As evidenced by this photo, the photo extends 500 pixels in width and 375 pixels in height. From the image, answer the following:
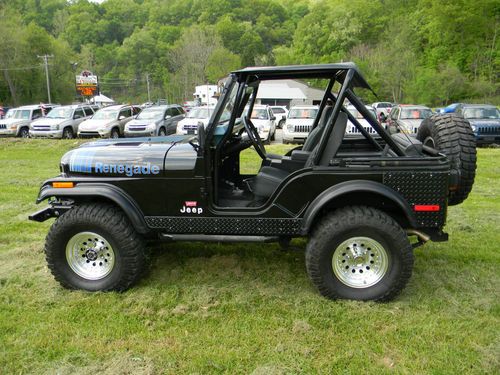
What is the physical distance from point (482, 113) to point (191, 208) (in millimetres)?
15736

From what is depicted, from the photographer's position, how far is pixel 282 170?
13.8 feet

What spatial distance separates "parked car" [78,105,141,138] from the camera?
1772 centimetres

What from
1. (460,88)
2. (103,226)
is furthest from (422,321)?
(460,88)

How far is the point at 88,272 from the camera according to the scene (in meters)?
3.98

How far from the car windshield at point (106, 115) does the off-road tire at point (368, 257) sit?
1673cm

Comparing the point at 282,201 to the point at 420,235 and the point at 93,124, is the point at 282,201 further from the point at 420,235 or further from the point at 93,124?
the point at 93,124

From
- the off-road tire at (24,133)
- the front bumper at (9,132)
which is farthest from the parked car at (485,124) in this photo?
the front bumper at (9,132)

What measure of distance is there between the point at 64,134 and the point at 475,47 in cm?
5295

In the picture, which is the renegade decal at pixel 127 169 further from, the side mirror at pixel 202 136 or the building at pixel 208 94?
the building at pixel 208 94

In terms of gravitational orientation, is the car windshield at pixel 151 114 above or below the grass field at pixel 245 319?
above

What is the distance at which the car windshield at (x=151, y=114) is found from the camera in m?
18.0

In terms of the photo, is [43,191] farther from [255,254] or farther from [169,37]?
[169,37]

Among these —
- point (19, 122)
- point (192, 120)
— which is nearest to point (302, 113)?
point (192, 120)

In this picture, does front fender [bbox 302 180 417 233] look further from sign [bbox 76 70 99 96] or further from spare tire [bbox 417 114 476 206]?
sign [bbox 76 70 99 96]
